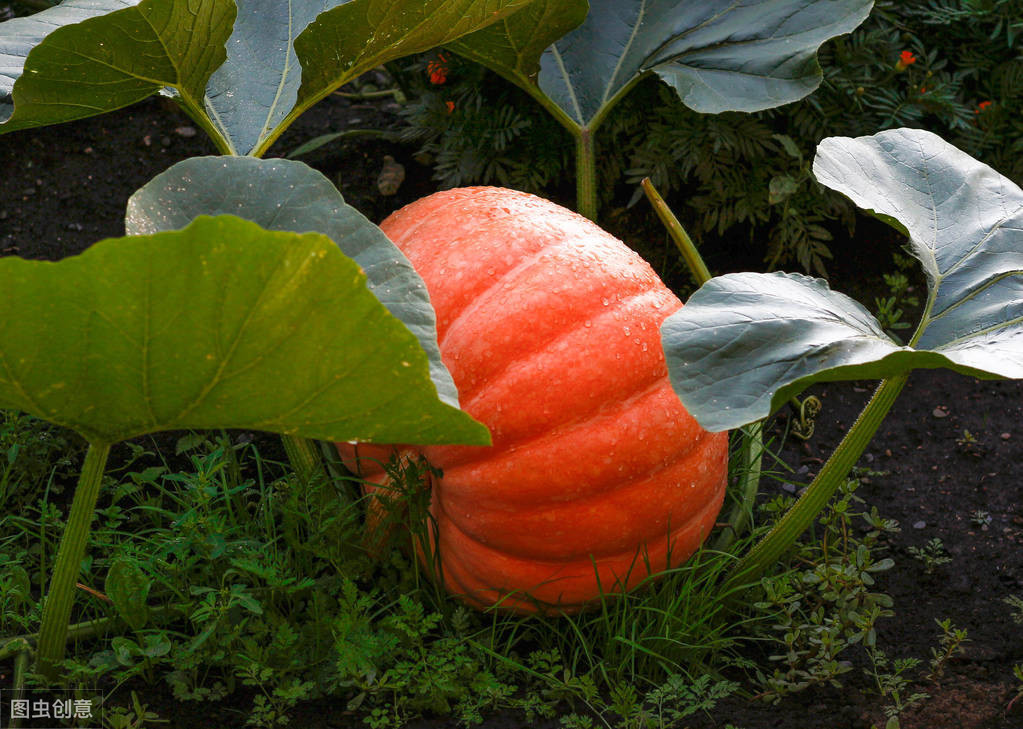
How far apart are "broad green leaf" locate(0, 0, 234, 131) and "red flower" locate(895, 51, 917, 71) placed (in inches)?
62.3

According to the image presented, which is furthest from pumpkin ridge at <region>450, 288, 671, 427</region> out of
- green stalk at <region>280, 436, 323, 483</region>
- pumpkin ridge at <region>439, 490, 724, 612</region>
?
green stalk at <region>280, 436, 323, 483</region>

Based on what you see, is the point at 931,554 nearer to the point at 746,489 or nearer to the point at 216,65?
the point at 746,489

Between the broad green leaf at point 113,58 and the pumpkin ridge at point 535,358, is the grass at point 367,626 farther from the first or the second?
the broad green leaf at point 113,58

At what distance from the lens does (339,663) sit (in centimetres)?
152

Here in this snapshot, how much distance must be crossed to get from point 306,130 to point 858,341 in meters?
1.94

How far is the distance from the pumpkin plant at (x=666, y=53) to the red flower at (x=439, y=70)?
30 cm

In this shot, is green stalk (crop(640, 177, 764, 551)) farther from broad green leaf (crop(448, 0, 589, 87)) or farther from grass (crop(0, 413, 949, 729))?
broad green leaf (crop(448, 0, 589, 87))

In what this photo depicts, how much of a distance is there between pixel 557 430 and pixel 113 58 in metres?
0.95

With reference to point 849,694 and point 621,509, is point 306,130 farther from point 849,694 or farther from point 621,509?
point 849,694

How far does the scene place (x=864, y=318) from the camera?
1659 mm

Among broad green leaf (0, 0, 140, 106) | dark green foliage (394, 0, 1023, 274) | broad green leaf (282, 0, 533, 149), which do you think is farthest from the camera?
dark green foliage (394, 0, 1023, 274)

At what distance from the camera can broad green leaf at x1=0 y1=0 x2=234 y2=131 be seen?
63.6 inches

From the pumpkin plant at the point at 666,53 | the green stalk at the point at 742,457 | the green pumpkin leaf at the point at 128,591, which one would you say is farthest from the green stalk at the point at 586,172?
the green pumpkin leaf at the point at 128,591

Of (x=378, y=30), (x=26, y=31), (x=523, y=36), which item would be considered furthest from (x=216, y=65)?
(x=523, y=36)
